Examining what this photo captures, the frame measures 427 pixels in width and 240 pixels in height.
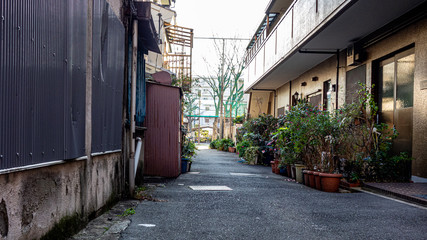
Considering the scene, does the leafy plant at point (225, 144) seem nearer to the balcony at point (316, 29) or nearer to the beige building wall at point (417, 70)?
the balcony at point (316, 29)

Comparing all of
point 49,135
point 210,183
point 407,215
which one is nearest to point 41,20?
point 49,135

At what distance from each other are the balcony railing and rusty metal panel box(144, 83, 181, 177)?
13.8 ft

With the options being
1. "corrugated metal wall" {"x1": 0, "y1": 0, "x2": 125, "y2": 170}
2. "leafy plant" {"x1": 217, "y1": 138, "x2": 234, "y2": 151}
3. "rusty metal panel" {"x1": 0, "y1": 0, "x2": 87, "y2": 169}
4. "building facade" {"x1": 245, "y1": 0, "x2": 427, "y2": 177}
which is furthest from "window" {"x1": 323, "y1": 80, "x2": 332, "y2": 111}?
"leafy plant" {"x1": 217, "y1": 138, "x2": 234, "y2": 151}

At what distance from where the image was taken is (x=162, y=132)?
10414 mm

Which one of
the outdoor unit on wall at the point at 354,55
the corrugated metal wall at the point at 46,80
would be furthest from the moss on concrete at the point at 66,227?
the outdoor unit on wall at the point at 354,55

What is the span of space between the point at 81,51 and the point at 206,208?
10.0ft

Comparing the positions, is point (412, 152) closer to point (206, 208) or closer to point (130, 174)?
point (206, 208)

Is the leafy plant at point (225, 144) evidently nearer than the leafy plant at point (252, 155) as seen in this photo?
No

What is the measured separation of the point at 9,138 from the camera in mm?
2645

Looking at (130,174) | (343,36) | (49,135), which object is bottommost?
(130,174)

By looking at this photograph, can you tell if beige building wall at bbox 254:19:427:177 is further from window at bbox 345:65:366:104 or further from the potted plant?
the potted plant

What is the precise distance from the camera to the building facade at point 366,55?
27.1ft

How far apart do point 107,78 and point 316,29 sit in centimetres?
670

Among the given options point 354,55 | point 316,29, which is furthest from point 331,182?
point 354,55
